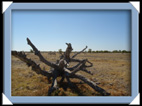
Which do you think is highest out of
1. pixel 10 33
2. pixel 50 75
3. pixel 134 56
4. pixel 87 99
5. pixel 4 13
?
pixel 4 13

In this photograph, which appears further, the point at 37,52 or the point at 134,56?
the point at 37,52

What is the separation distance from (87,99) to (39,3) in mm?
3225

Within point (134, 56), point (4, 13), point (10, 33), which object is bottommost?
point (134, 56)

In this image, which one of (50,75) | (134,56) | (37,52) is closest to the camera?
(134,56)

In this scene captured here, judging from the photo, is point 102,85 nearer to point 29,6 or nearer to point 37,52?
point 37,52

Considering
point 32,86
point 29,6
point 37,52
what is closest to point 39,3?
point 29,6

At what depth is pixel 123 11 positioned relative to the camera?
539 centimetres

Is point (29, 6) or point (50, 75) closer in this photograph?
point (29, 6)

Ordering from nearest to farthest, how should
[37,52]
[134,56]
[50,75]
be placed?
[134,56]
[37,52]
[50,75]

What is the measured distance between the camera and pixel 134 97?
5414 mm

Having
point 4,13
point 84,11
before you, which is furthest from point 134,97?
point 4,13

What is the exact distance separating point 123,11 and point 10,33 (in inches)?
137

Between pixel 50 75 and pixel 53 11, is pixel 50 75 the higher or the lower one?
the lower one

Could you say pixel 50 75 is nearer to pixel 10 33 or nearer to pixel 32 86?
pixel 32 86
